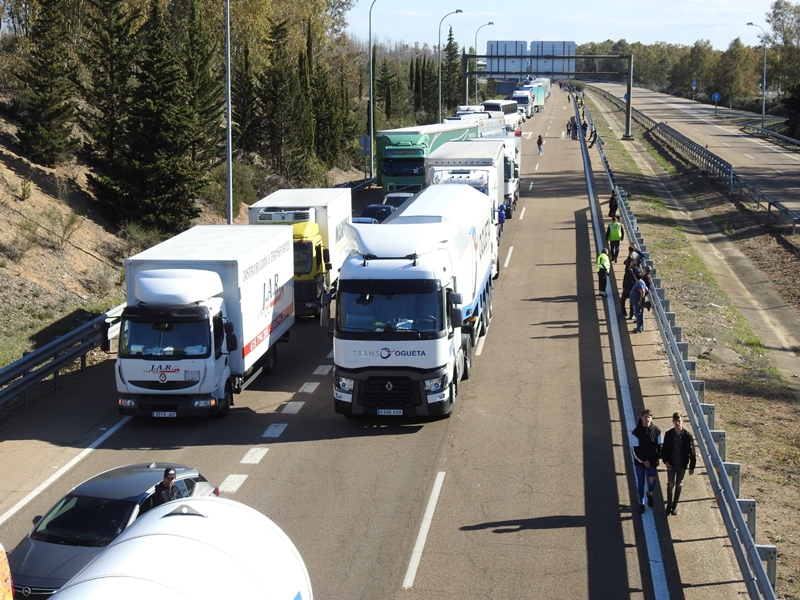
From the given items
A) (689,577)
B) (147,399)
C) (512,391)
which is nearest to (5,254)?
(147,399)

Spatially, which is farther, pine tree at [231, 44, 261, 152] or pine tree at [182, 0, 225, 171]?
pine tree at [231, 44, 261, 152]

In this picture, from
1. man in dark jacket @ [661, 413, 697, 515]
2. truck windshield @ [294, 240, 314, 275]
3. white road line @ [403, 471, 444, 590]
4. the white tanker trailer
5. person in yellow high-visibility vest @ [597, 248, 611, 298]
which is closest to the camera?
the white tanker trailer

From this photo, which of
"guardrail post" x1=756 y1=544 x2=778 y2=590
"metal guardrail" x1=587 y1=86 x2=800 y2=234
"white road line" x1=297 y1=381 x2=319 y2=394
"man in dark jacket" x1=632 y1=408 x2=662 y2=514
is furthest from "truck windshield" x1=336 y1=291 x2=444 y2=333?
"metal guardrail" x1=587 y1=86 x2=800 y2=234

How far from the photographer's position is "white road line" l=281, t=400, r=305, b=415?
59.2 ft

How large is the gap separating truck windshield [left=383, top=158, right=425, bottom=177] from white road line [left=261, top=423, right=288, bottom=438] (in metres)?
25.5

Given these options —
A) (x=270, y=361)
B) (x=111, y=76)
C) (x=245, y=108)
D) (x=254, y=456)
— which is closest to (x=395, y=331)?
(x=254, y=456)

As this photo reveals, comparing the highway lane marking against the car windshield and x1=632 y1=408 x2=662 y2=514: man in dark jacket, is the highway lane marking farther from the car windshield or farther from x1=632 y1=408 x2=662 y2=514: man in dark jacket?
x1=632 y1=408 x2=662 y2=514: man in dark jacket

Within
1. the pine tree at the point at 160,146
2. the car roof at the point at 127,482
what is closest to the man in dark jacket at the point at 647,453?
the car roof at the point at 127,482

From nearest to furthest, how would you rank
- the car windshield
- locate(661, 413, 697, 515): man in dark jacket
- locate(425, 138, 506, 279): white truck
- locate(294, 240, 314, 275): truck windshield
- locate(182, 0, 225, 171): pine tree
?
the car windshield
locate(661, 413, 697, 515): man in dark jacket
locate(294, 240, 314, 275): truck windshield
locate(425, 138, 506, 279): white truck
locate(182, 0, 225, 171): pine tree

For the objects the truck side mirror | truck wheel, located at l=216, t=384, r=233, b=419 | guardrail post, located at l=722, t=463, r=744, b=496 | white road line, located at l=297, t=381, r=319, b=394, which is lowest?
white road line, located at l=297, t=381, r=319, b=394

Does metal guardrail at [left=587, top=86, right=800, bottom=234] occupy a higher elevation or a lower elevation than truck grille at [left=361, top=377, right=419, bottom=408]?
higher

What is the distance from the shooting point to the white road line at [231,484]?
14238 mm

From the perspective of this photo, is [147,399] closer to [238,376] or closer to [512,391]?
[238,376]

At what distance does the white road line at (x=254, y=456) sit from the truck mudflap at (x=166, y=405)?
1422mm
